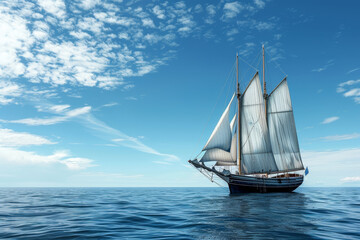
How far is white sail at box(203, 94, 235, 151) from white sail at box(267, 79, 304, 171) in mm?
15877

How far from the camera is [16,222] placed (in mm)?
16203

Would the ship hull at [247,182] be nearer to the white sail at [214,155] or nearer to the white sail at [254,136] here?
the white sail at [214,155]

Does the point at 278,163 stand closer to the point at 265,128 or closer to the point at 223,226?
the point at 265,128

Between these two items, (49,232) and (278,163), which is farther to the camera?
(278,163)

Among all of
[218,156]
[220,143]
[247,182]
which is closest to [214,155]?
[218,156]

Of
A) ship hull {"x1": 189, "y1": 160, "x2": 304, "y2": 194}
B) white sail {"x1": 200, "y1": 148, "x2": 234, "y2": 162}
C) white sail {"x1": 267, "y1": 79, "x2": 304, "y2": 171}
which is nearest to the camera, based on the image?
white sail {"x1": 200, "y1": 148, "x2": 234, "y2": 162}

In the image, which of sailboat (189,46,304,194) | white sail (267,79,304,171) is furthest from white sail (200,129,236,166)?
white sail (267,79,304,171)

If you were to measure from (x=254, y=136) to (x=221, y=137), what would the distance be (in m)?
10.6

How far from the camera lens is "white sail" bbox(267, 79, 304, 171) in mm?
54219

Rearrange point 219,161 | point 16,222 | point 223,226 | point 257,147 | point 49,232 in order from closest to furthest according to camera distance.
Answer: point 49,232 → point 223,226 → point 16,222 → point 219,161 → point 257,147

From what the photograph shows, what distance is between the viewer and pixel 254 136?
50.2 m

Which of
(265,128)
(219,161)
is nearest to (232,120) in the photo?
(265,128)

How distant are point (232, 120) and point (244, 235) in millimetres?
40016

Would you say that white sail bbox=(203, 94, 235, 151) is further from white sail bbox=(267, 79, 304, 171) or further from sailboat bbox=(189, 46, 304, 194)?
white sail bbox=(267, 79, 304, 171)
